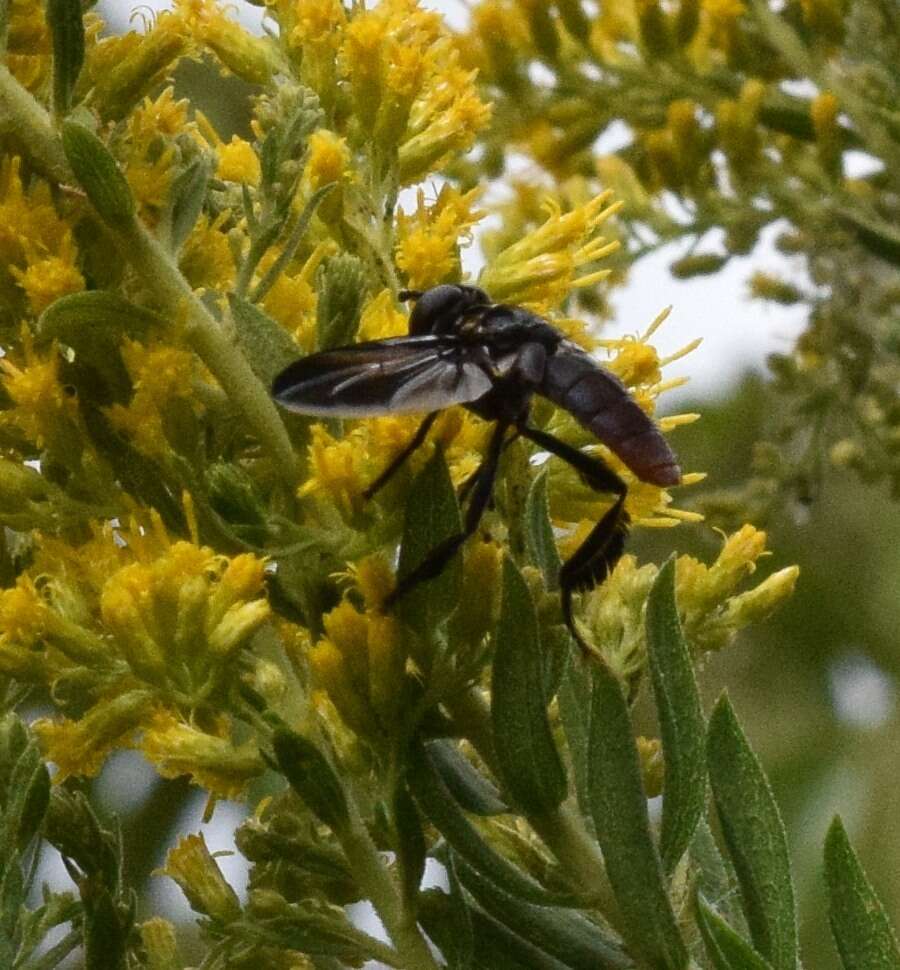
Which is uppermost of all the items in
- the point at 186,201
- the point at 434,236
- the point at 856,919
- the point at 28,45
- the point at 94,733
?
the point at 28,45

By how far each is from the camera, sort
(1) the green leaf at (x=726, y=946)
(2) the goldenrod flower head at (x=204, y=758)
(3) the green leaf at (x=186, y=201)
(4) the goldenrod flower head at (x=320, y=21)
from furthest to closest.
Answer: (4) the goldenrod flower head at (x=320, y=21)
(3) the green leaf at (x=186, y=201)
(2) the goldenrod flower head at (x=204, y=758)
(1) the green leaf at (x=726, y=946)

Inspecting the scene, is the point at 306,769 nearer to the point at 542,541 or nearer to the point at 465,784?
the point at 465,784

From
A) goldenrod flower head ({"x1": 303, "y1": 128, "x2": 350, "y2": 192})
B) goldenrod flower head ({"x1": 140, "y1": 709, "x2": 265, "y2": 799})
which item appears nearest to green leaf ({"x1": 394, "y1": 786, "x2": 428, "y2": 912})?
goldenrod flower head ({"x1": 140, "y1": 709, "x2": 265, "y2": 799})

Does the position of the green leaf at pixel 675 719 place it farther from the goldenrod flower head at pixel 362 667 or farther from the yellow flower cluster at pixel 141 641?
the yellow flower cluster at pixel 141 641

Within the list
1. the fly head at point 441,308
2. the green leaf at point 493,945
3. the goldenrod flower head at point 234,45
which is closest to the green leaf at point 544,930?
the green leaf at point 493,945

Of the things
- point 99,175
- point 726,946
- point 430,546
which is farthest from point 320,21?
point 726,946

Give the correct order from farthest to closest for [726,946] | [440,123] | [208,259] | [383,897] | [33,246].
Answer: [440,123]
[208,259]
[33,246]
[383,897]
[726,946]
